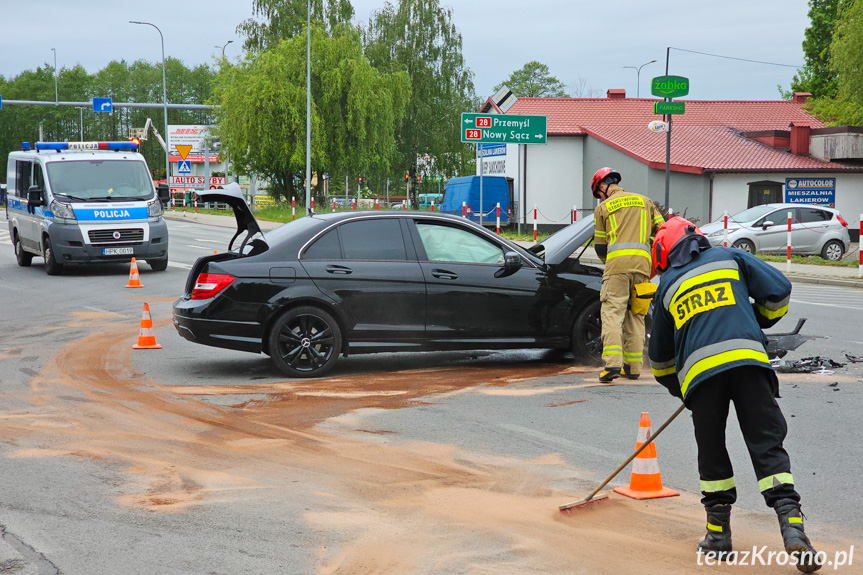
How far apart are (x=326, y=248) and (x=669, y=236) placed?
492cm

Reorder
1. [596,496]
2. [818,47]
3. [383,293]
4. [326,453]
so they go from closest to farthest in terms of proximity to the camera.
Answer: [596,496], [326,453], [383,293], [818,47]

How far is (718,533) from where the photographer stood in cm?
433

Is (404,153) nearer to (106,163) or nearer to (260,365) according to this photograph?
(106,163)

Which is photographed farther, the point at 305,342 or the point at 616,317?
the point at 305,342

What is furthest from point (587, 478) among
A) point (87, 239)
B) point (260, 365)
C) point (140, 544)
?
point (87, 239)

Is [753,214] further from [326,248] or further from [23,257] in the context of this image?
[326,248]

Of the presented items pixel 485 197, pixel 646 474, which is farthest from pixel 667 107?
pixel 485 197

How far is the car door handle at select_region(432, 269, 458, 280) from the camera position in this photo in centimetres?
903

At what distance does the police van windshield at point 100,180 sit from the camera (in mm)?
18781

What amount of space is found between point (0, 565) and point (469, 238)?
5.80 m

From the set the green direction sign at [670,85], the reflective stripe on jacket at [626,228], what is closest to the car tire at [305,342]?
the reflective stripe on jacket at [626,228]

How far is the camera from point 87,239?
1836 centimetres

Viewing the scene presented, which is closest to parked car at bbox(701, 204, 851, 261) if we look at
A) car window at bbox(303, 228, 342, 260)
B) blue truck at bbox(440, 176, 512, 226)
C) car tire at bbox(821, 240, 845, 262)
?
car tire at bbox(821, 240, 845, 262)

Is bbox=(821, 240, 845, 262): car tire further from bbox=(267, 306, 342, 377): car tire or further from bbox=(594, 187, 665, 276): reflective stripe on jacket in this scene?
bbox=(267, 306, 342, 377): car tire
